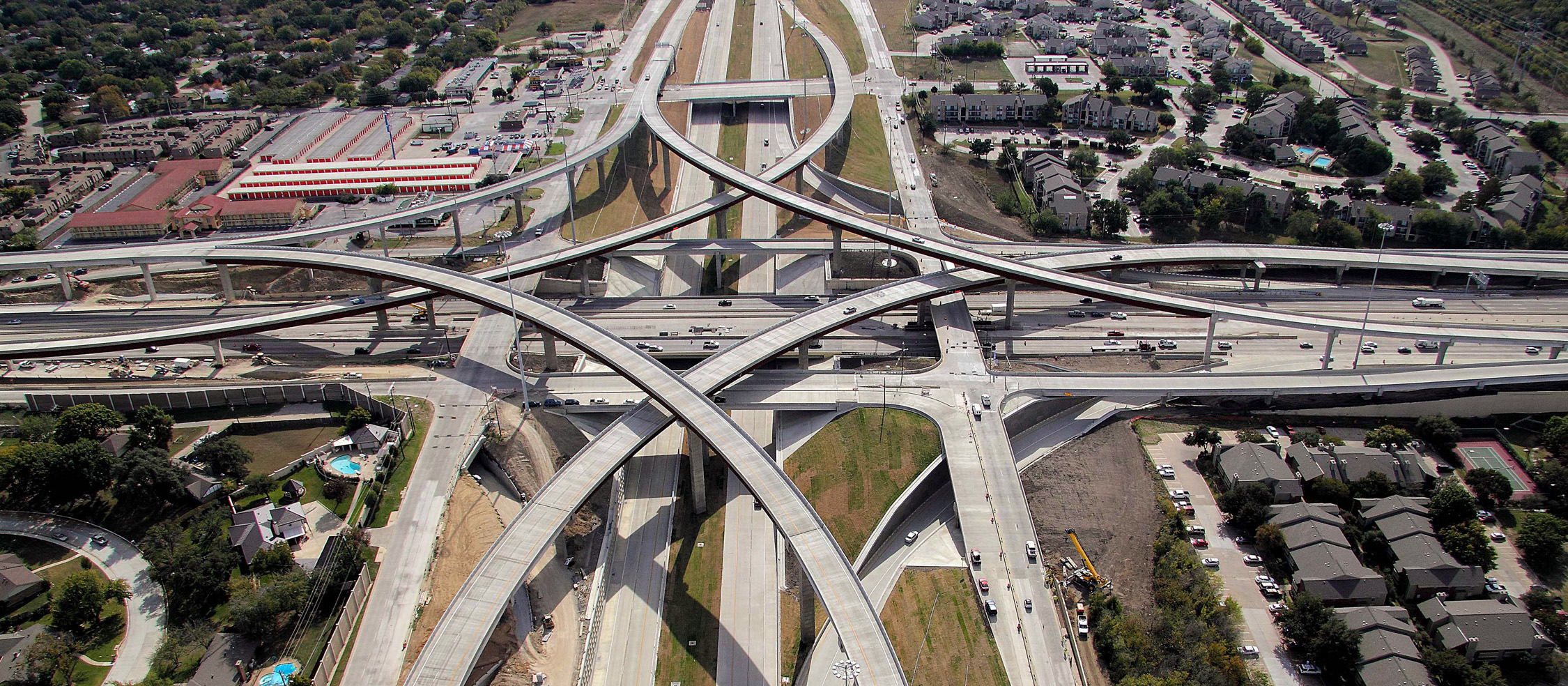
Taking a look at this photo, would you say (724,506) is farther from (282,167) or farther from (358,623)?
(282,167)

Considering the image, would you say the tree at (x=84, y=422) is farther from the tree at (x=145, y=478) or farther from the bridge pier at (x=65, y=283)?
the bridge pier at (x=65, y=283)

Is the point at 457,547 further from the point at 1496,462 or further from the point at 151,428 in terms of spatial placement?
the point at 1496,462

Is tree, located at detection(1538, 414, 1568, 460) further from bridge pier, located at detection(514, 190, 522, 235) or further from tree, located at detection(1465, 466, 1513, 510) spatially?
bridge pier, located at detection(514, 190, 522, 235)

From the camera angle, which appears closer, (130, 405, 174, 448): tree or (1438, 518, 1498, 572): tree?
(1438, 518, 1498, 572): tree

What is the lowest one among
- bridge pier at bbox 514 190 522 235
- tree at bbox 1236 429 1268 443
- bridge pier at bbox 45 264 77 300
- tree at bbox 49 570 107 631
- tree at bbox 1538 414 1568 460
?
tree at bbox 49 570 107 631

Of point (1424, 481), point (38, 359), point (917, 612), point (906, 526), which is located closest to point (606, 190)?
point (38, 359)

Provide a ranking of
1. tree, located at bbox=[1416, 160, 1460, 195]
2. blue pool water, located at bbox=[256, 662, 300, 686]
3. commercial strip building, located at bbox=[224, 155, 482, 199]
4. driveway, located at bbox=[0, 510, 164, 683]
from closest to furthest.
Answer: blue pool water, located at bbox=[256, 662, 300, 686], driveway, located at bbox=[0, 510, 164, 683], tree, located at bbox=[1416, 160, 1460, 195], commercial strip building, located at bbox=[224, 155, 482, 199]

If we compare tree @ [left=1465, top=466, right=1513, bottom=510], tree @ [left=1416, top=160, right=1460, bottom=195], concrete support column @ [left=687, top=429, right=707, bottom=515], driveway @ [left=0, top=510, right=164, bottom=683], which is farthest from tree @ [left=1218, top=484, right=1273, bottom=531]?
tree @ [left=1416, top=160, right=1460, bottom=195]
